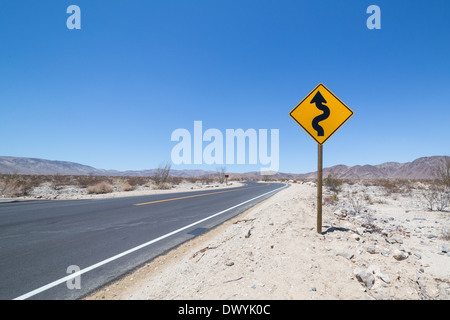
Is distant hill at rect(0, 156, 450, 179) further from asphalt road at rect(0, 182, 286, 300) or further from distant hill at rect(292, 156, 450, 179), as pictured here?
asphalt road at rect(0, 182, 286, 300)

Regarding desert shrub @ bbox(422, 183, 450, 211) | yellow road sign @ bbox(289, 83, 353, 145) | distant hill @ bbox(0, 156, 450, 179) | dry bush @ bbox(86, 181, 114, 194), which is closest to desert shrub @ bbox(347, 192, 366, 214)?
desert shrub @ bbox(422, 183, 450, 211)

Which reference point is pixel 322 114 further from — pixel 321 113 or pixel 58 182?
pixel 58 182

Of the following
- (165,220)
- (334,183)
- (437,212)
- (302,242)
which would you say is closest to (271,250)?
(302,242)

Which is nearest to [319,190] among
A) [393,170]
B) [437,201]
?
[437,201]

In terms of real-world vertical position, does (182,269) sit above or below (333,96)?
below

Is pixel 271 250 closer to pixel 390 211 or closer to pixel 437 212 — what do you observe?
pixel 390 211

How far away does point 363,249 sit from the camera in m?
3.29

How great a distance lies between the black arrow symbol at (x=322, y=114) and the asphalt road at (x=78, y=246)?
13.1ft

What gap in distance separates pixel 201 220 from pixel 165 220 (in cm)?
121

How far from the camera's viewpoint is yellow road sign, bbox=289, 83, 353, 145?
4.02 m

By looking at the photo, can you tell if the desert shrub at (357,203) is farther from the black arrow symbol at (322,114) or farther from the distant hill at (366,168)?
the distant hill at (366,168)

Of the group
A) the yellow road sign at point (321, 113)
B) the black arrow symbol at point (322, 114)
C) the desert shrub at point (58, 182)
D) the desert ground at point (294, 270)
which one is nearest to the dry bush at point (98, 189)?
the desert shrub at point (58, 182)

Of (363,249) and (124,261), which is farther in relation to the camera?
(124,261)

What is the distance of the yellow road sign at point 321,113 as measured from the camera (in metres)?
4.02
